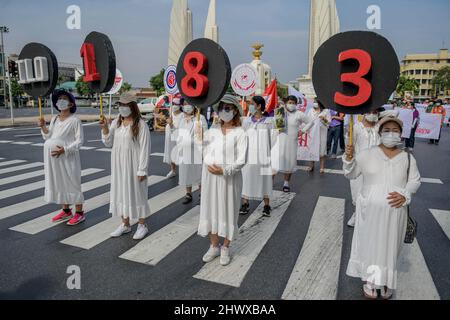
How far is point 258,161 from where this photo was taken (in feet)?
17.0

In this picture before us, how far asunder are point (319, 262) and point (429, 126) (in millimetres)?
13280

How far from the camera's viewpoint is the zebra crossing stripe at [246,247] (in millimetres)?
3264

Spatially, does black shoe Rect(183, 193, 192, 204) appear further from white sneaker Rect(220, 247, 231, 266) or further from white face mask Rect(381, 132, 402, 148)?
white face mask Rect(381, 132, 402, 148)

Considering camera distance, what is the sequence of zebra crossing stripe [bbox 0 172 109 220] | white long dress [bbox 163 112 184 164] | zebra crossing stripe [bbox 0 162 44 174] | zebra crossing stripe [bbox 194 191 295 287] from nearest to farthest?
1. zebra crossing stripe [bbox 194 191 295 287]
2. zebra crossing stripe [bbox 0 172 109 220]
3. white long dress [bbox 163 112 184 164]
4. zebra crossing stripe [bbox 0 162 44 174]

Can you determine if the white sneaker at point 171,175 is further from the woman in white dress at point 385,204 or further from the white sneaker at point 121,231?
the woman in white dress at point 385,204

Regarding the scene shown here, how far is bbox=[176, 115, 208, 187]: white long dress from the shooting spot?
19.4 feet

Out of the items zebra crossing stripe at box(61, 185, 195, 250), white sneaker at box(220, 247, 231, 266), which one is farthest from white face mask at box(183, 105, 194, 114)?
white sneaker at box(220, 247, 231, 266)

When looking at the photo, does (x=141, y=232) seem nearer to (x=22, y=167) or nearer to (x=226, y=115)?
(x=226, y=115)

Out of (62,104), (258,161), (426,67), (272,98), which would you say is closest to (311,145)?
(272,98)

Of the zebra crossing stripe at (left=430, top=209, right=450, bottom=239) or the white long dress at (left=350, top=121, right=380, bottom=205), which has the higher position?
the white long dress at (left=350, top=121, right=380, bottom=205)

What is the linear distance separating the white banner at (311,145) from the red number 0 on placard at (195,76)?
5.86 m

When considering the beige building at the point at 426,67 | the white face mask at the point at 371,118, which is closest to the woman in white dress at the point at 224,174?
the white face mask at the point at 371,118

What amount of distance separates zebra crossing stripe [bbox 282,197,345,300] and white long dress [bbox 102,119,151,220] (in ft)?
6.65

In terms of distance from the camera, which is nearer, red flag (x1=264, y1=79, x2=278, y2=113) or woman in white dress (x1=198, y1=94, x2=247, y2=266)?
woman in white dress (x1=198, y1=94, x2=247, y2=266)
